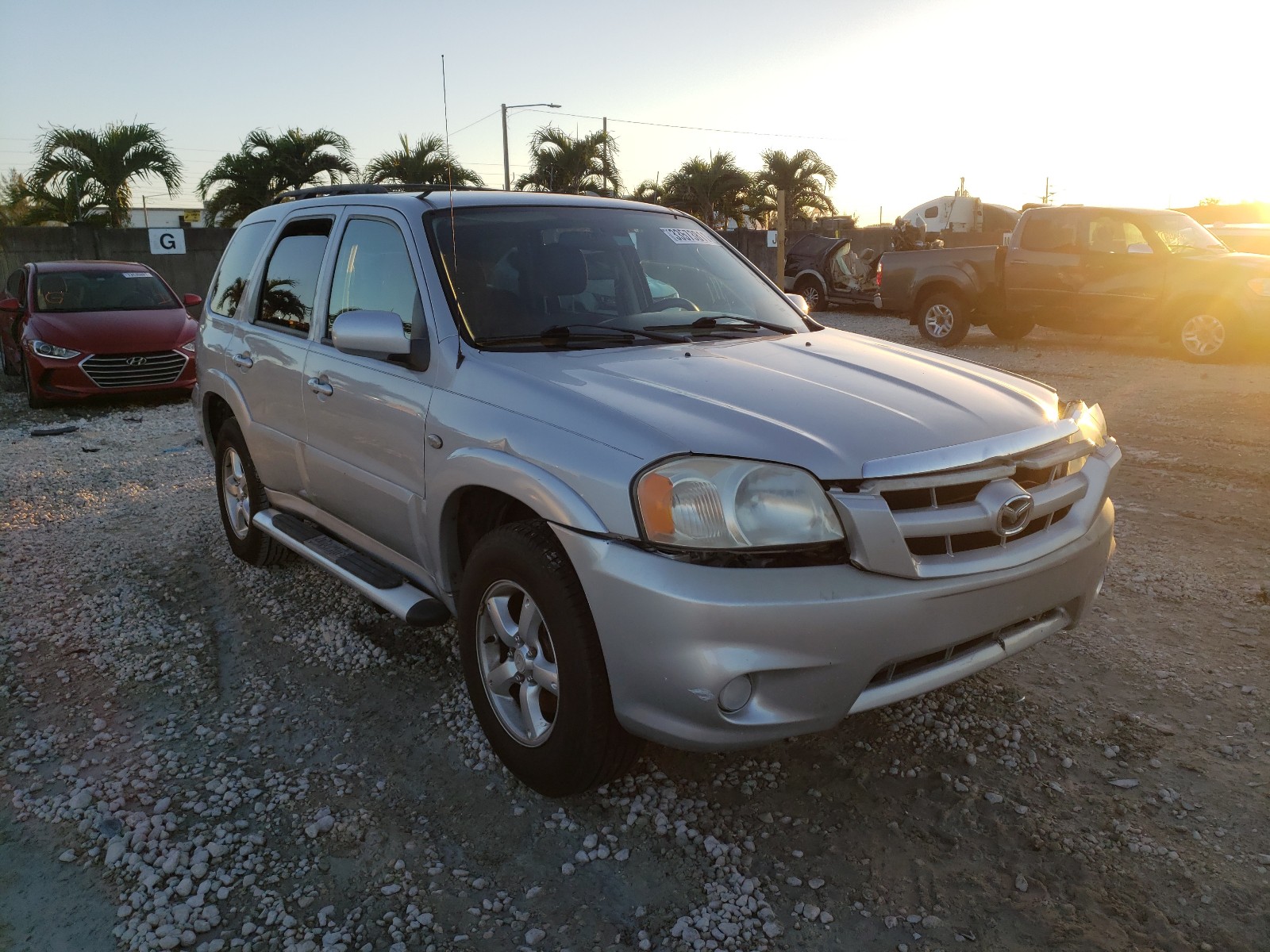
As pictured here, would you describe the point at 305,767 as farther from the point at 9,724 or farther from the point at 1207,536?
the point at 1207,536

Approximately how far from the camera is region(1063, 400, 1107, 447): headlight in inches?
120

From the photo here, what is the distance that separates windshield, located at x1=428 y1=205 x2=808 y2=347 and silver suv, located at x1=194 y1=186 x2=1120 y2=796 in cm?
1

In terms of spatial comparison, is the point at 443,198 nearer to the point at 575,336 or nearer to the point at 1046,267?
the point at 575,336

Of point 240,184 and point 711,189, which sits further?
point 711,189

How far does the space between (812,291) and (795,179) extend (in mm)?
13035

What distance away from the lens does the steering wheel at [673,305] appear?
11.9ft

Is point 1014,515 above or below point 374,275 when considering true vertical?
below

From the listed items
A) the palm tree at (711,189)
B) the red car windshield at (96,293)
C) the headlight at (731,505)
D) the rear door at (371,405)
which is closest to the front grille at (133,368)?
the red car windshield at (96,293)

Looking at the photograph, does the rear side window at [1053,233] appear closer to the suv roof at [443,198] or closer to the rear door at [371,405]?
the suv roof at [443,198]

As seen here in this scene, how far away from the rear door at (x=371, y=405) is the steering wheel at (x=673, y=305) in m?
0.89

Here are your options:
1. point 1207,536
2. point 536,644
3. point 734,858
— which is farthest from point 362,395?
point 1207,536

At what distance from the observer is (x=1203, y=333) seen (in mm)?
11383

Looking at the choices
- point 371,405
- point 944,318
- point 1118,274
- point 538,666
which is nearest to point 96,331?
point 371,405

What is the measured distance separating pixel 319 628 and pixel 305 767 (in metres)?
1.22
